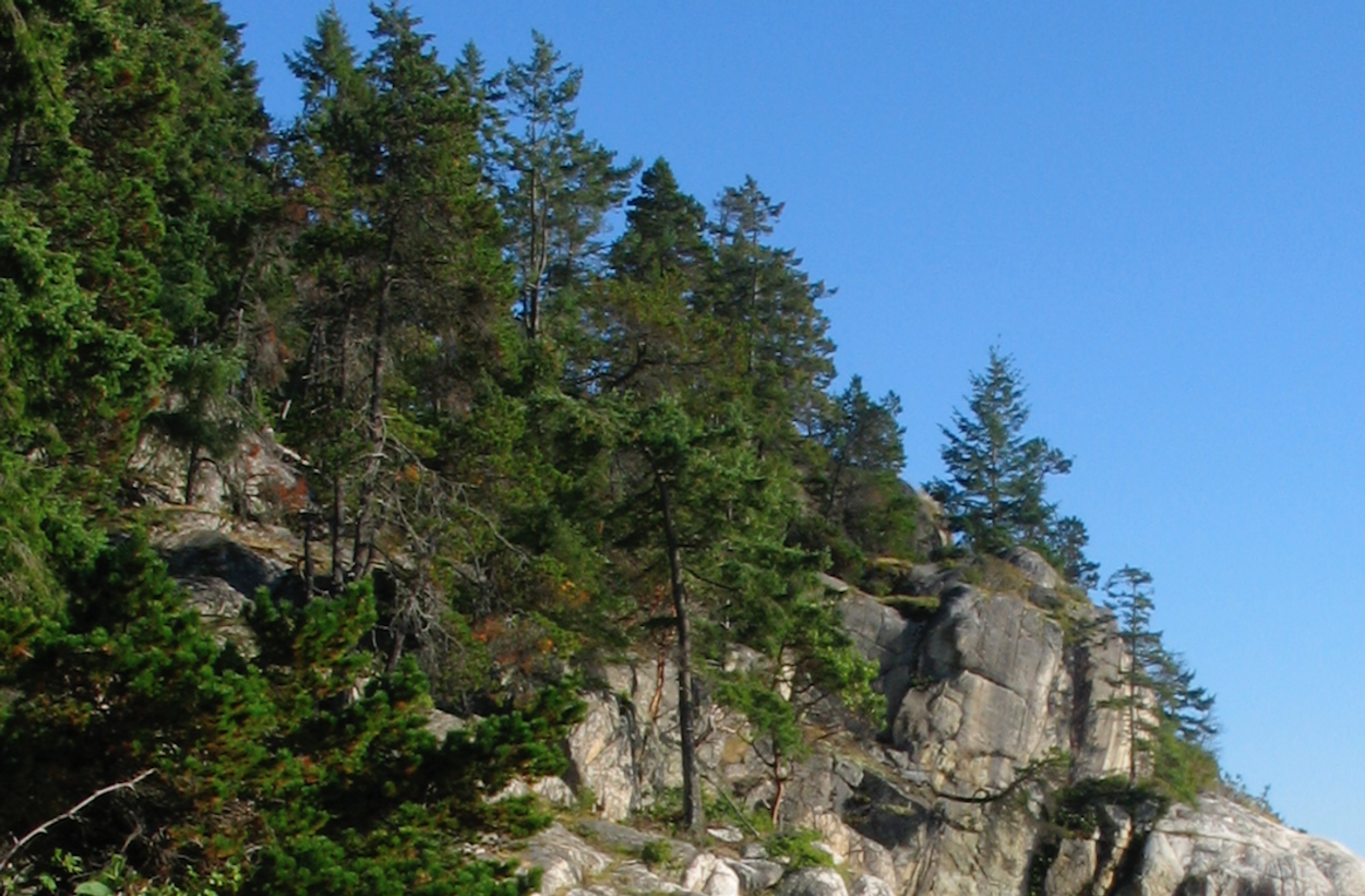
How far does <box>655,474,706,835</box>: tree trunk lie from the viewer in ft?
97.6

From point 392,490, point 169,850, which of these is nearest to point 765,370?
point 392,490

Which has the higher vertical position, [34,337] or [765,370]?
[765,370]

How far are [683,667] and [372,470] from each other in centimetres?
816

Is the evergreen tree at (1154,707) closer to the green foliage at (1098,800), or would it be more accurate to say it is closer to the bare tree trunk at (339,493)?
the green foliage at (1098,800)

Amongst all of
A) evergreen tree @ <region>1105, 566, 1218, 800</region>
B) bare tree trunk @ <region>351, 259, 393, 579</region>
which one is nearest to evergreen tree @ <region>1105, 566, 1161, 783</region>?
evergreen tree @ <region>1105, 566, 1218, 800</region>

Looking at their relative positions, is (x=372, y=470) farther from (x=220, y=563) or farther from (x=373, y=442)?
(x=220, y=563)

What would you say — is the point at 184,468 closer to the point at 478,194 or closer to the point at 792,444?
the point at 478,194

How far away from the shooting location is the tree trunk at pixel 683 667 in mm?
29734

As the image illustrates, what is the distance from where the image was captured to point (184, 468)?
32.7 metres

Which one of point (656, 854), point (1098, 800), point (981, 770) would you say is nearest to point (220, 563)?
point (656, 854)

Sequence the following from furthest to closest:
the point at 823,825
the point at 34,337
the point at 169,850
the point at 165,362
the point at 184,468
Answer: the point at 823,825, the point at 184,468, the point at 165,362, the point at 34,337, the point at 169,850

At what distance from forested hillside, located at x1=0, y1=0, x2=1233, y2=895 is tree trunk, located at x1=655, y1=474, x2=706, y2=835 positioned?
0.08 metres

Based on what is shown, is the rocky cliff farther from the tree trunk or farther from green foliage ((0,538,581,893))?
green foliage ((0,538,581,893))

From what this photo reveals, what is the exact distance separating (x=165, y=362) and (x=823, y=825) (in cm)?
2542
